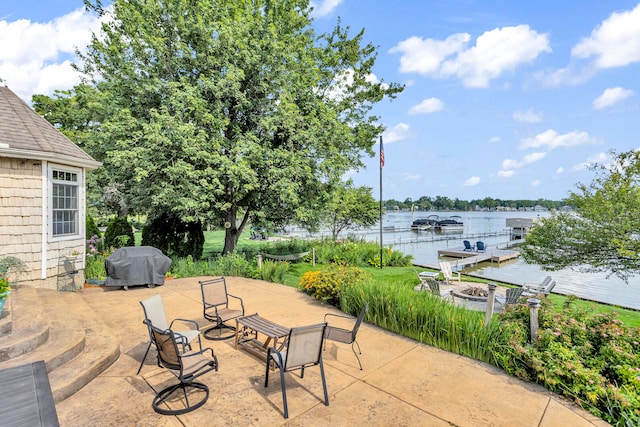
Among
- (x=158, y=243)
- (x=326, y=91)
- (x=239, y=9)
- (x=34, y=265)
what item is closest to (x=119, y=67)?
(x=239, y=9)

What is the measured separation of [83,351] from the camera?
182 inches

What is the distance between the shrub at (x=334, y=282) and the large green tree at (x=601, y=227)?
854cm

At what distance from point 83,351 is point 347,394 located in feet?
13.0

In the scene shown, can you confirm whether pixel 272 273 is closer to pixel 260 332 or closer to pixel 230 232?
pixel 230 232

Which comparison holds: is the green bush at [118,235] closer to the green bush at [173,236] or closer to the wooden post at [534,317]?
the green bush at [173,236]

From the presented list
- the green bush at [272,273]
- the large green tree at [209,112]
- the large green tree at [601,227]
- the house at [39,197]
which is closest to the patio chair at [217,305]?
the green bush at [272,273]

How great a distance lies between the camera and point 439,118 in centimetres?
1828

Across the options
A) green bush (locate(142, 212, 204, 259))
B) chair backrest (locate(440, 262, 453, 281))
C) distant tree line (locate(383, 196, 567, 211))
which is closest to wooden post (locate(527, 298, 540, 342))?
chair backrest (locate(440, 262, 453, 281))

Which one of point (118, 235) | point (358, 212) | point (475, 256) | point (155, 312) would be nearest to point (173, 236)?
point (118, 235)

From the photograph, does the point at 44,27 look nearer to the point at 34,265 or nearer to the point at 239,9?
the point at 239,9

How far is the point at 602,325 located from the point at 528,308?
94 centimetres

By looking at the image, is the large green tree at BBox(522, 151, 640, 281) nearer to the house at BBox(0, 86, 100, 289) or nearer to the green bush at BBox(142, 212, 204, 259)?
the green bush at BBox(142, 212, 204, 259)

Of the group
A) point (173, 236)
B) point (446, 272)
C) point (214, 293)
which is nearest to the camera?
point (214, 293)

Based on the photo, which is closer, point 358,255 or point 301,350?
point 301,350
